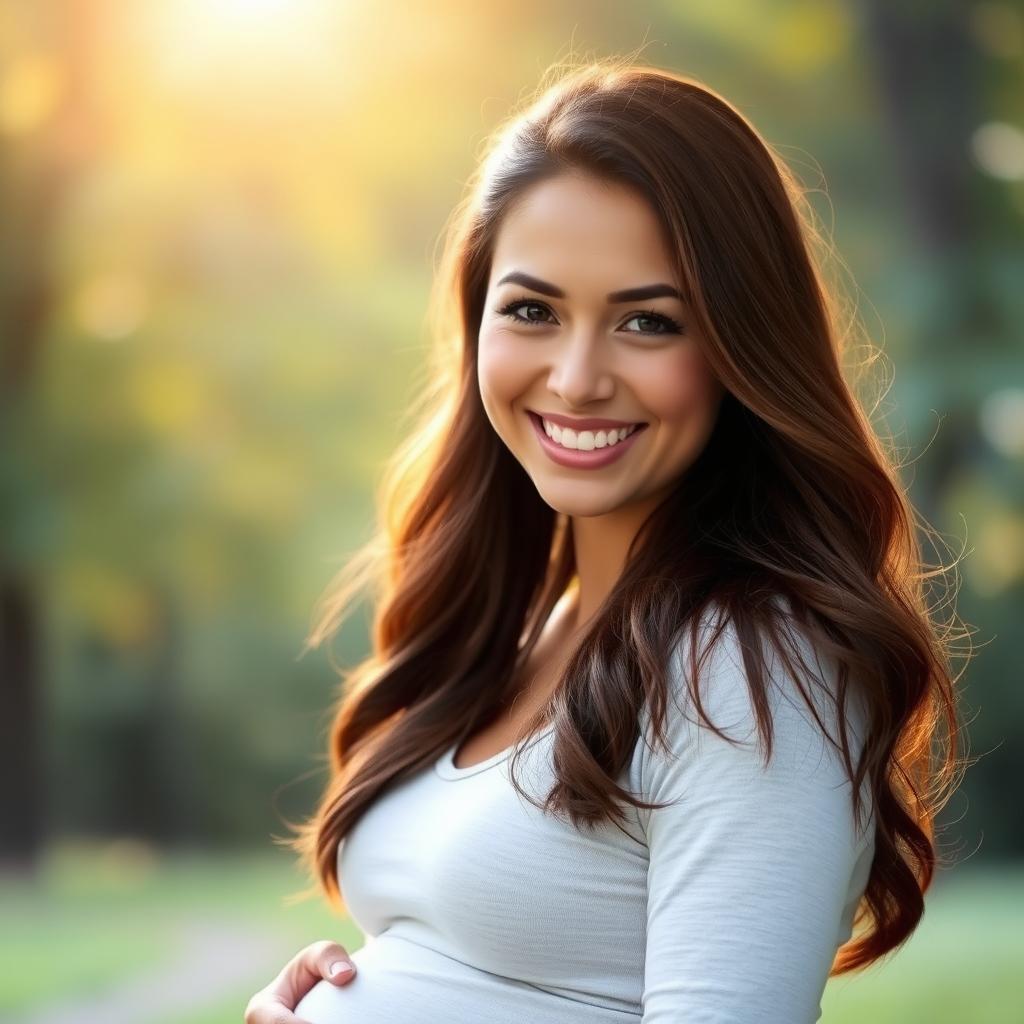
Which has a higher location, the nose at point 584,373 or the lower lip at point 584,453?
the nose at point 584,373

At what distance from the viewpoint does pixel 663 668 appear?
62.7 inches

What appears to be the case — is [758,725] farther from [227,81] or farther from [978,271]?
[227,81]

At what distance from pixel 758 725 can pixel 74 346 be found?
7598 millimetres


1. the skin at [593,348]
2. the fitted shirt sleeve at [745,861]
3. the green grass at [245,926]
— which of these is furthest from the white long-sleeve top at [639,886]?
the green grass at [245,926]

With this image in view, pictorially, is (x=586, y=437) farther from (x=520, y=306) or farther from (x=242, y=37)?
(x=242, y=37)

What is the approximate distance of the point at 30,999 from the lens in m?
5.59

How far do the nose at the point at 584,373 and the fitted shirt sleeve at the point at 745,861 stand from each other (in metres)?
0.40

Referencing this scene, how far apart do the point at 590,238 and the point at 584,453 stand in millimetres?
267

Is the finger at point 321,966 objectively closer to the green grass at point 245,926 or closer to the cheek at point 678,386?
the cheek at point 678,386

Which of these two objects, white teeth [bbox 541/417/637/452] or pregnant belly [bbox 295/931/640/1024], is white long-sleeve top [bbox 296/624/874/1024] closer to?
pregnant belly [bbox 295/931/640/1024]

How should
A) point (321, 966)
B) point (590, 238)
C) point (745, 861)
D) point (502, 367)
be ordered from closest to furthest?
point (745, 861)
point (590, 238)
point (502, 367)
point (321, 966)

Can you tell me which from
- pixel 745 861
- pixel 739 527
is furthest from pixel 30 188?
pixel 745 861

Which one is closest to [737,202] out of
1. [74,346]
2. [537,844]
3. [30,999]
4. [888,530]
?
[888,530]

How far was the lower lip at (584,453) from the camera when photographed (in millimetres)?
1825
